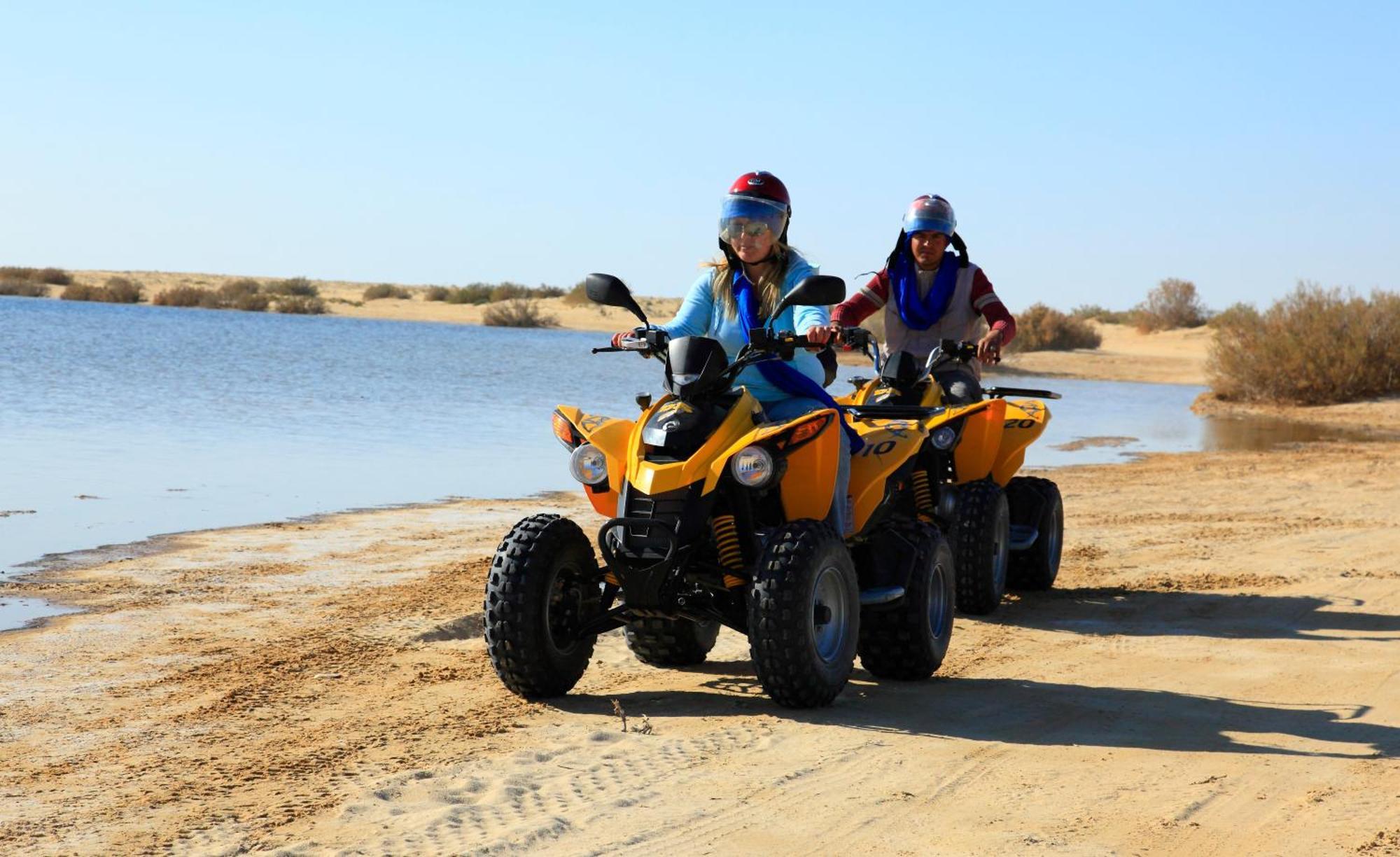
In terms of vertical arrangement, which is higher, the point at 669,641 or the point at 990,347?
the point at 990,347

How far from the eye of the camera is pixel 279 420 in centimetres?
1998

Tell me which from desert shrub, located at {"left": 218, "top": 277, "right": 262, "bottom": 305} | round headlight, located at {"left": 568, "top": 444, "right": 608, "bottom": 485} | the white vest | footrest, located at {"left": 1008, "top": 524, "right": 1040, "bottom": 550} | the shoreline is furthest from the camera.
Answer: desert shrub, located at {"left": 218, "top": 277, "right": 262, "bottom": 305}

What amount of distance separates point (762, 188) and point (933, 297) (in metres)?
3.00

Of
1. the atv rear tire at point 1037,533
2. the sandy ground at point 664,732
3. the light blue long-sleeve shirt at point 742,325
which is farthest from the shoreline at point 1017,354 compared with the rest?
the light blue long-sleeve shirt at point 742,325

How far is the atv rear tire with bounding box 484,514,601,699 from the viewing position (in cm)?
595

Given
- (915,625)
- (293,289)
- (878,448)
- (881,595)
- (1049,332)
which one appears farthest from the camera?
(293,289)

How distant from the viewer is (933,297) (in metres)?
9.12

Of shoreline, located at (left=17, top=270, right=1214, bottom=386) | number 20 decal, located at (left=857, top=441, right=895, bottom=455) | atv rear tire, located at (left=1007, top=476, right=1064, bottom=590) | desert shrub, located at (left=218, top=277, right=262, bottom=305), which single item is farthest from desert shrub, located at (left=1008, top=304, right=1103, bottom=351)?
desert shrub, located at (left=218, top=277, right=262, bottom=305)

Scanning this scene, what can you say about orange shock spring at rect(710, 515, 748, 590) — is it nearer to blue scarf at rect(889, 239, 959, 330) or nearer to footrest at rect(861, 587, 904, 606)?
footrest at rect(861, 587, 904, 606)

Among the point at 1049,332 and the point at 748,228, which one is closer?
the point at 748,228

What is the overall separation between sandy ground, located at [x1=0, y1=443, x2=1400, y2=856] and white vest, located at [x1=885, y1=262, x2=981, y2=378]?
1605mm

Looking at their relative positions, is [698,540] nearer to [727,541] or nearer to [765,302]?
[727,541]

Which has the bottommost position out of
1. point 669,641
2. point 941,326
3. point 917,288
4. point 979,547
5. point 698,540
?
point 669,641

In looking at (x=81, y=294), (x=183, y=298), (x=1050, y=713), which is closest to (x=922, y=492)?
(x=1050, y=713)
